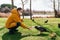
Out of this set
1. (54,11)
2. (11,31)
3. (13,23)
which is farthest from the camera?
(54,11)

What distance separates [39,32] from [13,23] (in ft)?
4.35

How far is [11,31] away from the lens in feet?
22.2

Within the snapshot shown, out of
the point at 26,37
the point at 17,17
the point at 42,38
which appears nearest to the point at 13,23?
the point at 17,17

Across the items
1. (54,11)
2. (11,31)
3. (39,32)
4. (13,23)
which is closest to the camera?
(13,23)

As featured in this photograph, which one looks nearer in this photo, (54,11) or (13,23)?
(13,23)

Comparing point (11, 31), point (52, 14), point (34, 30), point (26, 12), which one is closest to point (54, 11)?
point (52, 14)

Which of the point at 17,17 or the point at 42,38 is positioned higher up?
the point at 17,17

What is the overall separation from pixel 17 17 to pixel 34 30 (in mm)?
1523

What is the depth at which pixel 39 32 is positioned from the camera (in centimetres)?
728

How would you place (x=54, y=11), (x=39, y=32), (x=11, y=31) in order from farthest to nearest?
(x=54, y=11), (x=39, y=32), (x=11, y=31)

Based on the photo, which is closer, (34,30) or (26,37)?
(26,37)

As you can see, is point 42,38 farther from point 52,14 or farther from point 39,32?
point 52,14

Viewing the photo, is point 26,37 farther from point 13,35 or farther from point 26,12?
point 26,12

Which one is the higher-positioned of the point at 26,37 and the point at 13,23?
the point at 13,23
